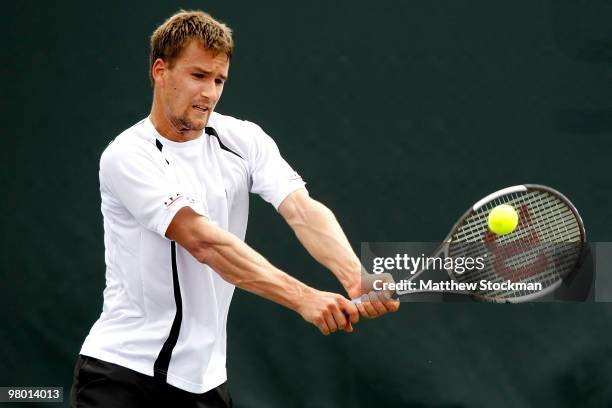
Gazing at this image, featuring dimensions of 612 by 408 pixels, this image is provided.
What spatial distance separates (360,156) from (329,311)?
173 cm

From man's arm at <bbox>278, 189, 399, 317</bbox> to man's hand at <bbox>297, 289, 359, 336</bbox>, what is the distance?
0.66 feet

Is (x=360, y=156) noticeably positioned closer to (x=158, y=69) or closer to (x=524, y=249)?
(x=524, y=249)

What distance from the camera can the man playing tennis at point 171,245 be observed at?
9.67ft

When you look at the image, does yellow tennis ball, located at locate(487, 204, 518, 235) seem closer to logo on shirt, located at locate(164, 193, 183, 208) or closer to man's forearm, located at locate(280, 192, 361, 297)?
man's forearm, located at locate(280, 192, 361, 297)

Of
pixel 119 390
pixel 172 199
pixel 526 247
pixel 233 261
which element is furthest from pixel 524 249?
pixel 119 390

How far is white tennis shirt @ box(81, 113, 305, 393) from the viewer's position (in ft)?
9.62

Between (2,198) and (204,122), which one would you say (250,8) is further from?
(204,122)

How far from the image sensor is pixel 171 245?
295cm

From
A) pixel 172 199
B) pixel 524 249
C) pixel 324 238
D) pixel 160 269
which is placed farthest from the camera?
pixel 524 249

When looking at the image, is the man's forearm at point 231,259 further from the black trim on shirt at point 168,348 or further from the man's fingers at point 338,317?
the black trim on shirt at point 168,348

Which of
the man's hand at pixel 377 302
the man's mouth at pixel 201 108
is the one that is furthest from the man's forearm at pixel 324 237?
the man's mouth at pixel 201 108

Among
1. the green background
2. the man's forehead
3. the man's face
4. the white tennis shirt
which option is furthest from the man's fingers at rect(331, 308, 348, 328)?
the green background

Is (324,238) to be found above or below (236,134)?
below

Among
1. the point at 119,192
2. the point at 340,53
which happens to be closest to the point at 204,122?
the point at 119,192
